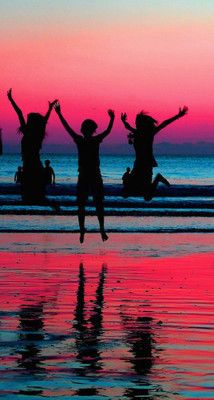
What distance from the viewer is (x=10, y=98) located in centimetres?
1862

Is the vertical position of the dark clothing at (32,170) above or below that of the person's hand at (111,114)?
below

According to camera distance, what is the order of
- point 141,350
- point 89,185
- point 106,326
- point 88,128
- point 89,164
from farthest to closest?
point 89,185
point 89,164
point 88,128
point 106,326
point 141,350

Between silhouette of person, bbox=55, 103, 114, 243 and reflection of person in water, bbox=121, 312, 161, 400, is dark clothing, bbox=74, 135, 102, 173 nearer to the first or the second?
silhouette of person, bbox=55, 103, 114, 243

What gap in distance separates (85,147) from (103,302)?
7.24 meters

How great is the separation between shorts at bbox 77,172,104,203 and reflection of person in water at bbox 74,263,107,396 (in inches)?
241

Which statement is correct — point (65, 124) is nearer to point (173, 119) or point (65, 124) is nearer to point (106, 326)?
point (173, 119)

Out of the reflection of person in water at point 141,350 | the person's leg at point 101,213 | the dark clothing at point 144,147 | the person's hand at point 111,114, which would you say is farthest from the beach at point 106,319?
the person's hand at point 111,114

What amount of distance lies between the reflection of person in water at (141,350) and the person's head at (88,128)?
8015 mm

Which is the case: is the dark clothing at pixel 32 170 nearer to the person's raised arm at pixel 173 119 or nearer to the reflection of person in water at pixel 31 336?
the person's raised arm at pixel 173 119

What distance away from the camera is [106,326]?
9211mm

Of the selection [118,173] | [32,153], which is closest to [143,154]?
[32,153]

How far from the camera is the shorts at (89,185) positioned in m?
18.4

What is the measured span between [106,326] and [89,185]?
30.9 feet

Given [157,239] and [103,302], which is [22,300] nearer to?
[103,302]
